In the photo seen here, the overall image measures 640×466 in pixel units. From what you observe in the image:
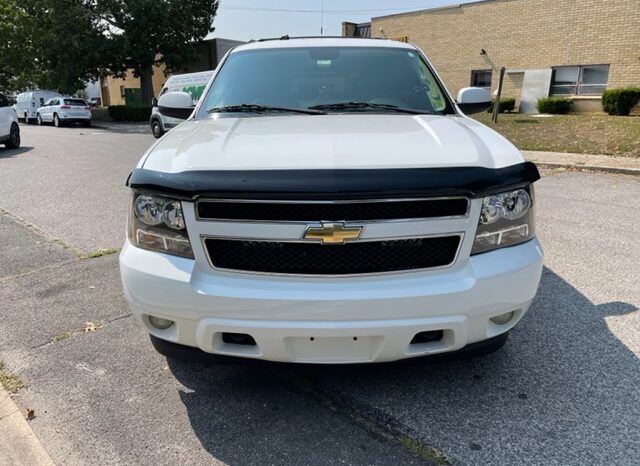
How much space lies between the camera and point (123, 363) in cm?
300

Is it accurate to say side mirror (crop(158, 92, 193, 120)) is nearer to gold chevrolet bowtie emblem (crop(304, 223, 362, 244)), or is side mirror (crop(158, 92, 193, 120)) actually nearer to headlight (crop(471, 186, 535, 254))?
gold chevrolet bowtie emblem (crop(304, 223, 362, 244))

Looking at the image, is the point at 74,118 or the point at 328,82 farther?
the point at 74,118

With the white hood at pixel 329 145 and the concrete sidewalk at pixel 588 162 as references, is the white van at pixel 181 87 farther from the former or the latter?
the white hood at pixel 329 145

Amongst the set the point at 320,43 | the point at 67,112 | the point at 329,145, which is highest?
the point at 320,43

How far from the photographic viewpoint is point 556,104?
69.1 ft

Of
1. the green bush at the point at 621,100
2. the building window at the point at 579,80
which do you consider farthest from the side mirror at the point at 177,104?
the building window at the point at 579,80

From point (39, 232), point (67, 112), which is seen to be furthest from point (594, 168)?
point (67, 112)

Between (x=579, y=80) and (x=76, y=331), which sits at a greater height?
(x=579, y=80)

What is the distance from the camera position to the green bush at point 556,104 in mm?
Result: 21031

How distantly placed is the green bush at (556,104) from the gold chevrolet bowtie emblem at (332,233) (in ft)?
72.2

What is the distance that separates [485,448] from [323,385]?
2.91ft

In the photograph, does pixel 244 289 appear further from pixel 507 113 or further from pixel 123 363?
pixel 507 113

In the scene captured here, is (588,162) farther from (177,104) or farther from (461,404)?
(461,404)

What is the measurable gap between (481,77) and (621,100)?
313 inches
